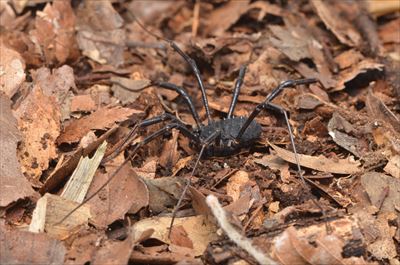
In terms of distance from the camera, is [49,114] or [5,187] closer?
[5,187]

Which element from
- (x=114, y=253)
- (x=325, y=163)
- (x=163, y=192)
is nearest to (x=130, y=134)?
(x=163, y=192)

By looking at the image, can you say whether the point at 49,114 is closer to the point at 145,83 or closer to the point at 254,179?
the point at 145,83

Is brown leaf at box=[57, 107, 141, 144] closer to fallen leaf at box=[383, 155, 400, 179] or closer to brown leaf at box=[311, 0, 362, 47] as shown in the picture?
fallen leaf at box=[383, 155, 400, 179]

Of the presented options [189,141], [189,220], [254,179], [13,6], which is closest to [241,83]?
[189,141]

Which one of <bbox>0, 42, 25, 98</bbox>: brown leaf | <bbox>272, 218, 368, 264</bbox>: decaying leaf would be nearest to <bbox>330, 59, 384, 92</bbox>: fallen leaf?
<bbox>272, 218, 368, 264</bbox>: decaying leaf

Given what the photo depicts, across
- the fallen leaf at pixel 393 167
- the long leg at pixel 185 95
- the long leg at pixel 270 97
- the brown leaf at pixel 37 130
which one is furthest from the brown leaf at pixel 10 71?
the fallen leaf at pixel 393 167

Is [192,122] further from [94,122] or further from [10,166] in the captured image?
[10,166]

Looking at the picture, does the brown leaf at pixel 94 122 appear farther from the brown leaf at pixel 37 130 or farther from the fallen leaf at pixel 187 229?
the fallen leaf at pixel 187 229
